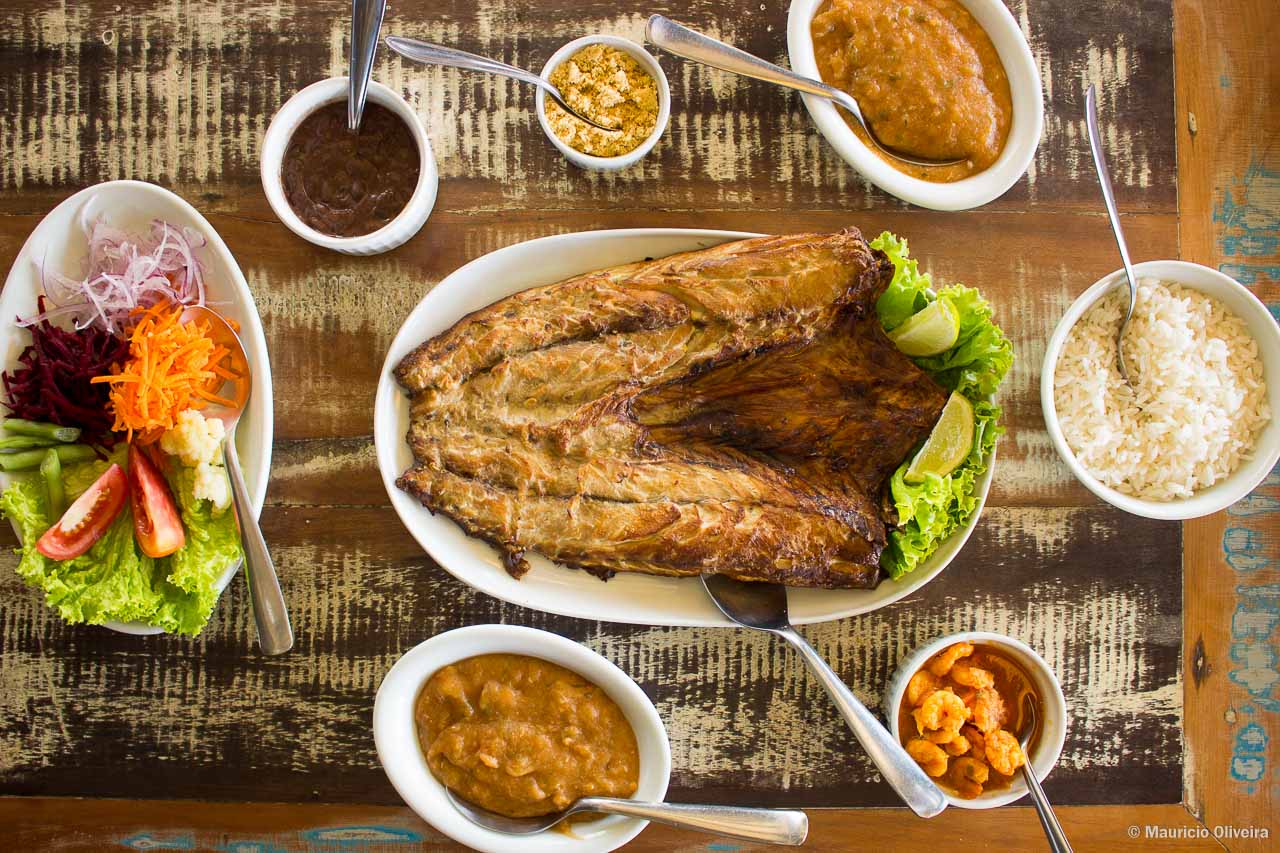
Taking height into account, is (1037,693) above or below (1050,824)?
above

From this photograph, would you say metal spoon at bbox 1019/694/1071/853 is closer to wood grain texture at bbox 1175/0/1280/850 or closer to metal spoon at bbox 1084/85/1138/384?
wood grain texture at bbox 1175/0/1280/850

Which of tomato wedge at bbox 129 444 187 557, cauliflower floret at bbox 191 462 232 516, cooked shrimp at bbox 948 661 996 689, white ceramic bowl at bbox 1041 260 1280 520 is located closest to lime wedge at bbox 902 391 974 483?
white ceramic bowl at bbox 1041 260 1280 520

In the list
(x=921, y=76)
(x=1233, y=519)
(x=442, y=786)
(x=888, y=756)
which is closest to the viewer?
(x=888, y=756)

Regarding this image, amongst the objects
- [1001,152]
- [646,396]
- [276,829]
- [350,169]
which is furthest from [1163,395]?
[276,829]

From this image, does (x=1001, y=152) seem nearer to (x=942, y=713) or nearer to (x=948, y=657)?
(x=948, y=657)

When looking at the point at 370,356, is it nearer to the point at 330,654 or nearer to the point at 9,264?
the point at 330,654
